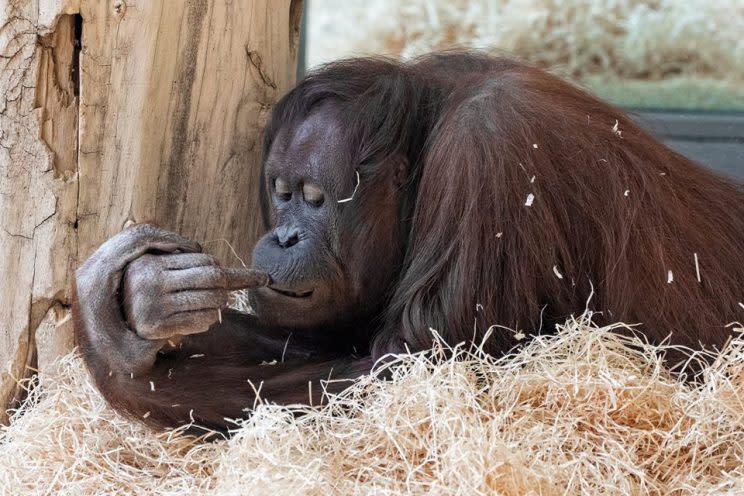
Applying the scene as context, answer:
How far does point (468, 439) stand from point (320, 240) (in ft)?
2.59

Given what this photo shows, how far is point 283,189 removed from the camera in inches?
114

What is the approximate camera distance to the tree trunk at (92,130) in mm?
2881

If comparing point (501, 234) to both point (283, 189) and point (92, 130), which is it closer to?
point (283, 189)

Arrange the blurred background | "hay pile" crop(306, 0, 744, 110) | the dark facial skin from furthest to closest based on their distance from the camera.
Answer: "hay pile" crop(306, 0, 744, 110), the blurred background, the dark facial skin

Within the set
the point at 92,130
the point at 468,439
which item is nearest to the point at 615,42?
the point at 92,130

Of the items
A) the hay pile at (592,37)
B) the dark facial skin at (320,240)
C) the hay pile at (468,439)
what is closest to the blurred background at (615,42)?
the hay pile at (592,37)

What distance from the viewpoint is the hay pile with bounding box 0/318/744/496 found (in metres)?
2.25

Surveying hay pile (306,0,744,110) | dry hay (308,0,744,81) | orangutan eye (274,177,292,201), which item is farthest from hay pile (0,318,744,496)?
dry hay (308,0,744,81)

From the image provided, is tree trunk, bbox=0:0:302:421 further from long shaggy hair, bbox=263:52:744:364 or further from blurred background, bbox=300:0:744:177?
blurred background, bbox=300:0:744:177

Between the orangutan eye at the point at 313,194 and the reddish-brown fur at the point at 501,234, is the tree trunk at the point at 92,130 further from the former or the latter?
the orangutan eye at the point at 313,194

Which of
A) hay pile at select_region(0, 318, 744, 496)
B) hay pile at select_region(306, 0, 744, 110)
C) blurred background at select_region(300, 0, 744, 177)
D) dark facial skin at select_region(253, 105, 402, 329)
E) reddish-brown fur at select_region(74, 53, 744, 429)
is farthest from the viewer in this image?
hay pile at select_region(306, 0, 744, 110)

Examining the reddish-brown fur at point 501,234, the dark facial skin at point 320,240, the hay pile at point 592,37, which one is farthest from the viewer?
the hay pile at point 592,37

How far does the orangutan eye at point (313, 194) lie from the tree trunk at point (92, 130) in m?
0.51

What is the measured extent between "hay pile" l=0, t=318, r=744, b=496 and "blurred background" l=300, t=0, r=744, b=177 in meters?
2.43
